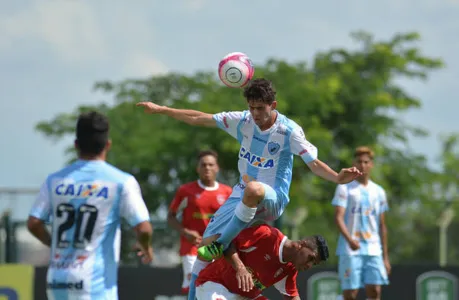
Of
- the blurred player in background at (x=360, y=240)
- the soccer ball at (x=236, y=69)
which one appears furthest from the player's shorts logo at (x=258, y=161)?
the blurred player in background at (x=360, y=240)

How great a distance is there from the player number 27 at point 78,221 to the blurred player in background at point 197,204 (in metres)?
6.32

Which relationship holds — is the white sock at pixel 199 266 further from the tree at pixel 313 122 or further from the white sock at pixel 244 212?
the tree at pixel 313 122

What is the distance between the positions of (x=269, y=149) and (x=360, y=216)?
4.48 metres

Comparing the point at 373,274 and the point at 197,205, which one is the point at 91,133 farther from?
the point at 373,274

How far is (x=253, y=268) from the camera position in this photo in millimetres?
8469

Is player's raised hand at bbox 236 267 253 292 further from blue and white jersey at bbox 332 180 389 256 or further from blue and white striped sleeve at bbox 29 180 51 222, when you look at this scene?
blue and white jersey at bbox 332 180 389 256

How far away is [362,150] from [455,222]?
9.62 meters

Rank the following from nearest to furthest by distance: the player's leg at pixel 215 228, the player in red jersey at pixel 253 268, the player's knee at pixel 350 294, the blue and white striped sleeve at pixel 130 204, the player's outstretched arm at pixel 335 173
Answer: the blue and white striped sleeve at pixel 130 204, the player's outstretched arm at pixel 335 173, the player in red jersey at pixel 253 268, the player's leg at pixel 215 228, the player's knee at pixel 350 294

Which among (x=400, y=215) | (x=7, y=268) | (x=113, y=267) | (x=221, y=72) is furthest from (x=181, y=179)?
(x=113, y=267)

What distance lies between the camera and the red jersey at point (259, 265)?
27.6 feet

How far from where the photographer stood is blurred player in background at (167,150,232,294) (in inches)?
514

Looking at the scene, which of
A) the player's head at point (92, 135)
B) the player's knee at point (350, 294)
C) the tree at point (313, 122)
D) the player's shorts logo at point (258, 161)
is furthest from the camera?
the tree at point (313, 122)

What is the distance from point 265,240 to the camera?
27.7 ft

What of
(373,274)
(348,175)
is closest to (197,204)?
(373,274)
